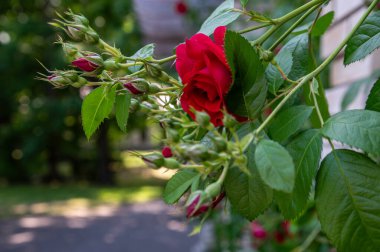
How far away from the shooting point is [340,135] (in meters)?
0.38

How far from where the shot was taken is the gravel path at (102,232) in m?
5.47

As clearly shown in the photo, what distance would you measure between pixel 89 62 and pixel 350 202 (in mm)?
230

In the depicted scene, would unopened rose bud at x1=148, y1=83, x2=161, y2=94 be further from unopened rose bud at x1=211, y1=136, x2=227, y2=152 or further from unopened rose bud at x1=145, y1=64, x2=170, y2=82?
unopened rose bud at x1=211, y1=136, x2=227, y2=152

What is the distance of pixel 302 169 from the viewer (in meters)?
0.41

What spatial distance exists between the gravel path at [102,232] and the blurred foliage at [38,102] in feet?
9.22

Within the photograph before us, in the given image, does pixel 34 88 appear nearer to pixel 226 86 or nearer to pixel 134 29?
pixel 134 29

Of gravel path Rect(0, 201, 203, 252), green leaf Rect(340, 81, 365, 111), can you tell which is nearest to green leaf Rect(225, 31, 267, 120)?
green leaf Rect(340, 81, 365, 111)

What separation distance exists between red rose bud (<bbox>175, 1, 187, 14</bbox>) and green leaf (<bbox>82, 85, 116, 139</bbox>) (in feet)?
9.30

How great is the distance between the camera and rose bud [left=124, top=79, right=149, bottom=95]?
0.40 m

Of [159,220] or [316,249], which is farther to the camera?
[159,220]

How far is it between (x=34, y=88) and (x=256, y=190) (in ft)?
35.6

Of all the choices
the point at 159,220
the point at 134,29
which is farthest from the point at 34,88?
the point at 159,220

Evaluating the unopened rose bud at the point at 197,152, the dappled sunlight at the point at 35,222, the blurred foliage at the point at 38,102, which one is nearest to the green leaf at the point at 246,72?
the unopened rose bud at the point at 197,152

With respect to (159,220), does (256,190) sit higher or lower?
higher
